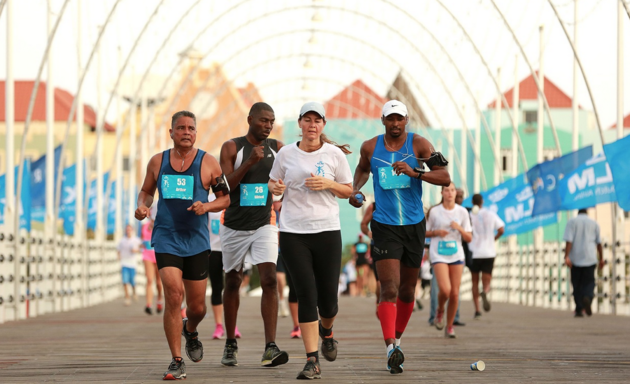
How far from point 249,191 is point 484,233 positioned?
12547 millimetres

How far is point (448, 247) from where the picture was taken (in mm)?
15562

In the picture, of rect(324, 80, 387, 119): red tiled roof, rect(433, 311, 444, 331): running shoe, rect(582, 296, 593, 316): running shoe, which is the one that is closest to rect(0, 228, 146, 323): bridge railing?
rect(433, 311, 444, 331): running shoe

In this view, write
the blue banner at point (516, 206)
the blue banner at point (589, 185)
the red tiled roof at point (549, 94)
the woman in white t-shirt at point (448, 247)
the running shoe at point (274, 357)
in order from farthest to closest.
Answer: the red tiled roof at point (549, 94) → the blue banner at point (516, 206) → the blue banner at point (589, 185) → the woman in white t-shirt at point (448, 247) → the running shoe at point (274, 357)

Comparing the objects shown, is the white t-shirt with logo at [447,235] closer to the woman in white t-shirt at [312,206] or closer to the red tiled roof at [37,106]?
the woman in white t-shirt at [312,206]

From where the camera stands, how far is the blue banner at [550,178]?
25.6 metres

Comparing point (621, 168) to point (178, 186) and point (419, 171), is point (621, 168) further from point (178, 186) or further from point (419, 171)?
point (178, 186)

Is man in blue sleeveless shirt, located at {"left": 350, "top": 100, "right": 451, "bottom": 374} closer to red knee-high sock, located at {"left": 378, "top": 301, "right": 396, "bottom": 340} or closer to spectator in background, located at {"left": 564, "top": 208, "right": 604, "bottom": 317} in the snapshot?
red knee-high sock, located at {"left": 378, "top": 301, "right": 396, "bottom": 340}

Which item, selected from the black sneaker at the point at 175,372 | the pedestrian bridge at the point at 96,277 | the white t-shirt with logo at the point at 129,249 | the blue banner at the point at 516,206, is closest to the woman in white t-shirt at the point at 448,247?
the black sneaker at the point at 175,372

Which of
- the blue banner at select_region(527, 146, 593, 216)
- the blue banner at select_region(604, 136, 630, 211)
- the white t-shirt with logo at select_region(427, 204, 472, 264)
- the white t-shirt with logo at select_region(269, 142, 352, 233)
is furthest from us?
the blue banner at select_region(527, 146, 593, 216)

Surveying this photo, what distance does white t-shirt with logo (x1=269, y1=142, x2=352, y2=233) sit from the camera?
9898mm

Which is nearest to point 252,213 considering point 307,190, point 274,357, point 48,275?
point 307,190

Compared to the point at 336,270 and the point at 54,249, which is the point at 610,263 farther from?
the point at 336,270

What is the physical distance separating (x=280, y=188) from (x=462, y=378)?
198 centimetres

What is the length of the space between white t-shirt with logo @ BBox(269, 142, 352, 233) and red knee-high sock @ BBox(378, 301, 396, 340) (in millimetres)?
868
